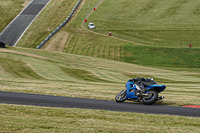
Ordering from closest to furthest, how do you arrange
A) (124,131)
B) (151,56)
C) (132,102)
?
(124,131) < (132,102) < (151,56)

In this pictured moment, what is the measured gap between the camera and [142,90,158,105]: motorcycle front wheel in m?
15.3

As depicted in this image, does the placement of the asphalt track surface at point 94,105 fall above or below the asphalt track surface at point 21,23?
below

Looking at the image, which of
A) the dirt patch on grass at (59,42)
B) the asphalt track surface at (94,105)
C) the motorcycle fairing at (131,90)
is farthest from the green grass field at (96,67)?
the motorcycle fairing at (131,90)

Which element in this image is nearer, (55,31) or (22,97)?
(22,97)

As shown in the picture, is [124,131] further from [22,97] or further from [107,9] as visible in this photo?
[107,9]

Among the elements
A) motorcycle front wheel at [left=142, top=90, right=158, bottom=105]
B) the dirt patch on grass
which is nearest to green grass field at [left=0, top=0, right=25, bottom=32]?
the dirt patch on grass

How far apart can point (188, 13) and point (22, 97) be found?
79.2 metres

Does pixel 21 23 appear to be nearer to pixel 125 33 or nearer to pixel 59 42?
pixel 59 42

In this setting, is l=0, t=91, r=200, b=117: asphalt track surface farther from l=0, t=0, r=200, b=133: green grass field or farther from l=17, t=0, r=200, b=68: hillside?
l=17, t=0, r=200, b=68: hillside

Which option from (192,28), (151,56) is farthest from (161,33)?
(151,56)

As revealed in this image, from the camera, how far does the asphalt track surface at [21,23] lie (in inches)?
2731

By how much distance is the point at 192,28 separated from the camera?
76938 mm

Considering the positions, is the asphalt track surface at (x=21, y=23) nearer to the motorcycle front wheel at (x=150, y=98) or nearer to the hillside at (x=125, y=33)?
the hillside at (x=125, y=33)

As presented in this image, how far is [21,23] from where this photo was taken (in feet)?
261
